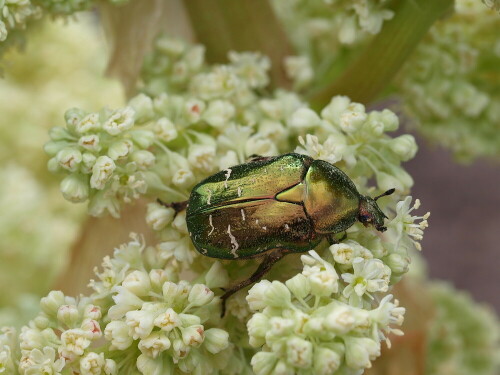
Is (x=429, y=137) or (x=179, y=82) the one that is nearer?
(x=179, y=82)

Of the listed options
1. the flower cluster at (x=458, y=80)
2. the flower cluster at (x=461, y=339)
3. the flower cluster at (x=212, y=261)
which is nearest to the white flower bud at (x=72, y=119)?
the flower cluster at (x=212, y=261)

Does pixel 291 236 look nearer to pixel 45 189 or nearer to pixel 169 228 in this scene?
pixel 169 228

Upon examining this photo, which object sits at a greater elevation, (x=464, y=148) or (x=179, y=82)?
(x=179, y=82)

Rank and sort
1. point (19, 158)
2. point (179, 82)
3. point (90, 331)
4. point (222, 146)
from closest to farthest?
1. point (90, 331)
2. point (222, 146)
3. point (179, 82)
4. point (19, 158)

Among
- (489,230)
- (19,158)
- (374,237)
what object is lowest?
(489,230)

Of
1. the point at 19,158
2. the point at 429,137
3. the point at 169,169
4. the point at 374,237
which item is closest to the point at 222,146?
the point at 169,169

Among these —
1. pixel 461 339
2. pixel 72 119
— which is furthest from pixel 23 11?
pixel 461 339

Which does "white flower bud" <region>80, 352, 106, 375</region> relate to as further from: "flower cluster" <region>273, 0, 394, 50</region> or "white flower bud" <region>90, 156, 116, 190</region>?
"flower cluster" <region>273, 0, 394, 50</region>
